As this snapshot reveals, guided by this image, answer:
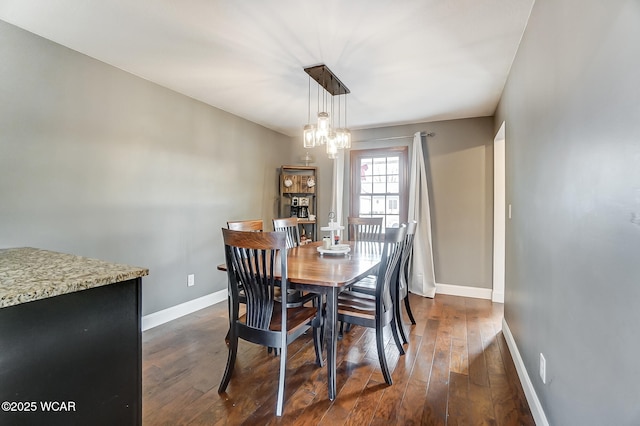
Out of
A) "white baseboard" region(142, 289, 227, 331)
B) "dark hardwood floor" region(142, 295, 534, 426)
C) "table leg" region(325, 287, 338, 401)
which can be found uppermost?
"table leg" region(325, 287, 338, 401)

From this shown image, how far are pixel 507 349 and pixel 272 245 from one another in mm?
2206

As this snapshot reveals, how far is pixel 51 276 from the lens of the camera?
99 cm

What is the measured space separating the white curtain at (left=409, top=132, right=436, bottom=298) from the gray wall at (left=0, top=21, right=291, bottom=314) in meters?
2.35

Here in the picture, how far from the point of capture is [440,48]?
2.21 m

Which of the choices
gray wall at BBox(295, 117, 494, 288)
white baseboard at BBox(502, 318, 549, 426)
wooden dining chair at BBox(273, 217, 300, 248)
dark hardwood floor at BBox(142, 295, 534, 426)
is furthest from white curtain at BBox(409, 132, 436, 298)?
wooden dining chair at BBox(273, 217, 300, 248)

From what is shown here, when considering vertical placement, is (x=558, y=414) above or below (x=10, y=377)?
below

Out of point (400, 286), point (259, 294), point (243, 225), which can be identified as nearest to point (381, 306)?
point (400, 286)

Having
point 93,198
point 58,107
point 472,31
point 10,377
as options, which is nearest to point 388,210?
point 472,31

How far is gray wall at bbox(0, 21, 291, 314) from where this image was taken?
6.75ft

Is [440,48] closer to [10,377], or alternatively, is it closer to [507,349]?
[507,349]

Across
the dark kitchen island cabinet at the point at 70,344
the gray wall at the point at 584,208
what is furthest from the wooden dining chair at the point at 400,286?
the dark kitchen island cabinet at the point at 70,344

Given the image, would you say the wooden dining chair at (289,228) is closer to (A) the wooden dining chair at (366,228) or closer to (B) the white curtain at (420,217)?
(A) the wooden dining chair at (366,228)

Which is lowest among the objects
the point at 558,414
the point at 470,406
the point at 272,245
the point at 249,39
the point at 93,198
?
the point at 470,406

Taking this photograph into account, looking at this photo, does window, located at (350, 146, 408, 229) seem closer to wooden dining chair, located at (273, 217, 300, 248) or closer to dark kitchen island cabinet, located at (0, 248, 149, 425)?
wooden dining chair, located at (273, 217, 300, 248)
